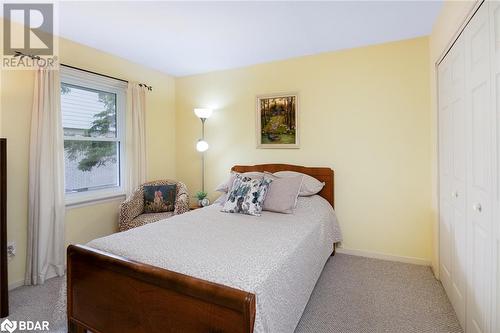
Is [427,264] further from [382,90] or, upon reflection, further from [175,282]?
[175,282]

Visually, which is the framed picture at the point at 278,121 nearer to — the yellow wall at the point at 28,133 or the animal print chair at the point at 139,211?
the animal print chair at the point at 139,211

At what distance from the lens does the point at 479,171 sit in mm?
1552

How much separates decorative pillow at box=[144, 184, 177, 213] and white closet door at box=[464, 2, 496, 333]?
9.86 feet

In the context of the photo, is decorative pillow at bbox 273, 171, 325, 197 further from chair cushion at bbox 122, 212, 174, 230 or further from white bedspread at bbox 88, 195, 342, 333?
chair cushion at bbox 122, 212, 174, 230

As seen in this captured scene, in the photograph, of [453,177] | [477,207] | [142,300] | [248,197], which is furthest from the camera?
[248,197]

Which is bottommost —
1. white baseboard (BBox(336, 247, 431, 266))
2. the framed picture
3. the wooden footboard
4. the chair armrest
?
white baseboard (BBox(336, 247, 431, 266))

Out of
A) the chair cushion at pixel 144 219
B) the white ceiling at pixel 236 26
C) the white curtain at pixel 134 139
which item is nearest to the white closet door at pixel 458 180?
the white ceiling at pixel 236 26

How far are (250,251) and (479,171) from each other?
1.42 meters

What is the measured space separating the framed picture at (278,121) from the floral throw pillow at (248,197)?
0.85 meters

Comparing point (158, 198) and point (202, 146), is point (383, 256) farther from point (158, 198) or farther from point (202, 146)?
point (158, 198)

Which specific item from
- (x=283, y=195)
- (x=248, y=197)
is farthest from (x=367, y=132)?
(x=248, y=197)

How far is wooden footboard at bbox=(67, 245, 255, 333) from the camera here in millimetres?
1207

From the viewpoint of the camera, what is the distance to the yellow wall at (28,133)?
97.3 inches

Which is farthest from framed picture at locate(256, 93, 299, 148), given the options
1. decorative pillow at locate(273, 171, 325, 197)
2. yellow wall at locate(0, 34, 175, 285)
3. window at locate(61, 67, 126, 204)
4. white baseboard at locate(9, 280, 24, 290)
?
white baseboard at locate(9, 280, 24, 290)
